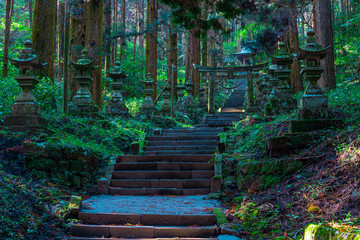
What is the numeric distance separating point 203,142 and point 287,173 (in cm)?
481

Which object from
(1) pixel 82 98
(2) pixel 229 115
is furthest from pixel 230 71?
(1) pixel 82 98

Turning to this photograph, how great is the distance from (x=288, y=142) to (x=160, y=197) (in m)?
3.11

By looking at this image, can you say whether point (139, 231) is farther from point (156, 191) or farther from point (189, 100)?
point (189, 100)

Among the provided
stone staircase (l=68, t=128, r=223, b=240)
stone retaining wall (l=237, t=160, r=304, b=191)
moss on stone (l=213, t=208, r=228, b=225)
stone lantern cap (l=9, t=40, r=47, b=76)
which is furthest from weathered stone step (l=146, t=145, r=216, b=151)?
moss on stone (l=213, t=208, r=228, b=225)

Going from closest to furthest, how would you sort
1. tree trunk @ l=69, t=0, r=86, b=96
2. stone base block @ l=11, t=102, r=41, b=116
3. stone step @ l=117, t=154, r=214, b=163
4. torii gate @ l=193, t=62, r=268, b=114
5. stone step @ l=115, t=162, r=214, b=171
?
1. stone base block @ l=11, t=102, r=41, b=116
2. stone step @ l=115, t=162, r=214, b=171
3. stone step @ l=117, t=154, r=214, b=163
4. tree trunk @ l=69, t=0, r=86, b=96
5. torii gate @ l=193, t=62, r=268, b=114

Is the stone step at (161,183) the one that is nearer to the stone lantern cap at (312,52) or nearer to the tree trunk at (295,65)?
→ the stone lantern cap at (312,52)

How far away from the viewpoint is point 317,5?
41.9ft

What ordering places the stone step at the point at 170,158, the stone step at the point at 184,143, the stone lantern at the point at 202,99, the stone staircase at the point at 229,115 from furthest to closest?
1. the stone lantern at the point at 202,99
2. the stone staircase at the point at 229,115
3. the stone step at the point at 184,143
4. the stone step at the point at 170,158

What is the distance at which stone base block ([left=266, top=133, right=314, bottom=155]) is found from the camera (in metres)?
6.48

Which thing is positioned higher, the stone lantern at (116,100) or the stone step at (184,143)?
the stone lantern at (116,100)

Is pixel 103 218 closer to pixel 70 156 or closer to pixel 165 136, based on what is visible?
pixel 70 156

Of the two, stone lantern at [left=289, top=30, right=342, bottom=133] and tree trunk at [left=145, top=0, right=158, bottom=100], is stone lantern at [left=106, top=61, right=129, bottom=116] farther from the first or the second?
stone lantern at [left=289, top=30, right=342, bottom=133]

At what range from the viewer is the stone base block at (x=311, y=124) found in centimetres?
672

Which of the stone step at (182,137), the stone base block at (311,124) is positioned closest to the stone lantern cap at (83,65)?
the stone step at (182,137)
